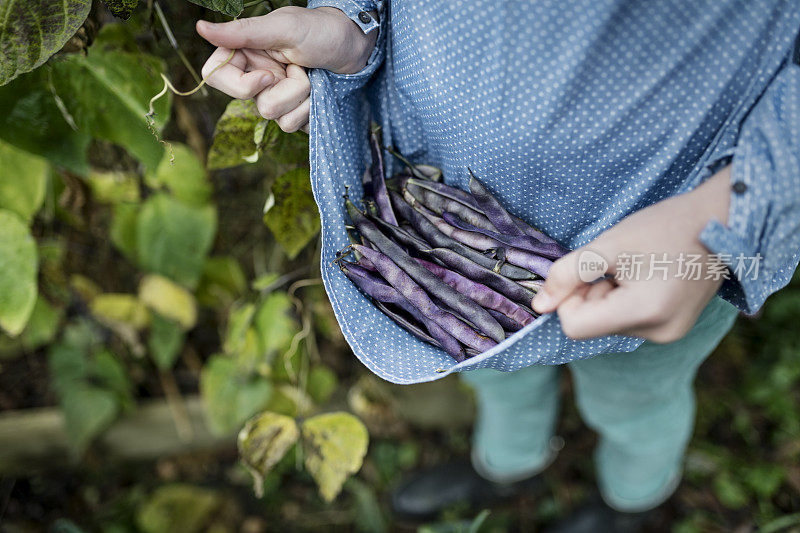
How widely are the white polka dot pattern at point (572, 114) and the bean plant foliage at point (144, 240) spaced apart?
0.25 meters

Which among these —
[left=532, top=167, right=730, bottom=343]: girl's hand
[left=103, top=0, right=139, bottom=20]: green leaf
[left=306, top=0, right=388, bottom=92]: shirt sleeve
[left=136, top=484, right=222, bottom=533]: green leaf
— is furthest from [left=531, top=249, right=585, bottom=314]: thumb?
[left=136, top=484, right=222, bottom=533]: green leaf

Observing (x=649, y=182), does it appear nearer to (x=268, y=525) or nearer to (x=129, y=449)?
(x=268, y=525)

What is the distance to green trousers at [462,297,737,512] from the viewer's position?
0.94 m

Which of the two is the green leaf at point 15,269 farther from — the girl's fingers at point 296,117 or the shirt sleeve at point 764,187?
the shirt sleeve at point 764,187

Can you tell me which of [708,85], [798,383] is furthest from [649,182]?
[798,383]

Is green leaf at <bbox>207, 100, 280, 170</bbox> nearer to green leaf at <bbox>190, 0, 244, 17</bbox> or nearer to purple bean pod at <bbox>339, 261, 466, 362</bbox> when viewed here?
green leaf at <bbox>190, 0, 244, 17</bbox>

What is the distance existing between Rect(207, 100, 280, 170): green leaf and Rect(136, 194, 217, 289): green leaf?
39 centimetres

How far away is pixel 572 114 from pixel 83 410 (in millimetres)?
1466

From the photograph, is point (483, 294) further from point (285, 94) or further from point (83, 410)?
point (83, 410)

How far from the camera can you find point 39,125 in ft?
2.95

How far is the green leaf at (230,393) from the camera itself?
1.28 metres

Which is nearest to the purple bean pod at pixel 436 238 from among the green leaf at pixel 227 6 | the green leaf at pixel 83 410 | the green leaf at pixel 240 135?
the green leaf at pixel 240 135

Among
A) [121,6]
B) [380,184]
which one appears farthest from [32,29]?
[380,184]

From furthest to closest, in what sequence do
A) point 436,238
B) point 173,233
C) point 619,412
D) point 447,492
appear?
point 447,492 → point 173,233 → point 619,412 → point 436,238
